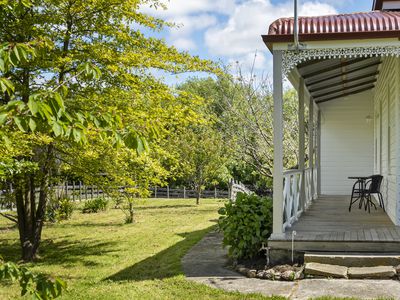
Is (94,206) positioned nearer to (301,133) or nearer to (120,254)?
(120,254)

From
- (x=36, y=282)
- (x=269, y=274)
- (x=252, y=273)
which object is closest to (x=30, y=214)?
(x=252, y=273)

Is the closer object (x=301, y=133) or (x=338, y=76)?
(x=301, y=133)

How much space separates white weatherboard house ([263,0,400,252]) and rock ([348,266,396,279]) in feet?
1.50

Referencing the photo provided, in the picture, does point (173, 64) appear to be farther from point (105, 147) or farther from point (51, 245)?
point (51, 245)

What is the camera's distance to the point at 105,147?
898 cm

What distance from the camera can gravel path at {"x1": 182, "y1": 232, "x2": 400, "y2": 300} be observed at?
220 inches

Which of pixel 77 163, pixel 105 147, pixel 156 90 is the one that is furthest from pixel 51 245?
Answer: pixel 156 90

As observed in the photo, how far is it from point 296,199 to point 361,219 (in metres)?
1.30

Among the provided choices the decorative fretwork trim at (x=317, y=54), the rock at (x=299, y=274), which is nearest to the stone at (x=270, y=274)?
the rock at (x=299, y=274)

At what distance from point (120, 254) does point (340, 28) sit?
6.06 metres

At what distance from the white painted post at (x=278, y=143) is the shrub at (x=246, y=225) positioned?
1.18ft

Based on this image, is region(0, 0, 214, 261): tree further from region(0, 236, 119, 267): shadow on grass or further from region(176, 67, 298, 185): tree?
region(176, 67, 298, 185): tree

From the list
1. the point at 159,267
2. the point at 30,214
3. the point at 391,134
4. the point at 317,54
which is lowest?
the point at 159,267

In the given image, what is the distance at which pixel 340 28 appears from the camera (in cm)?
686
